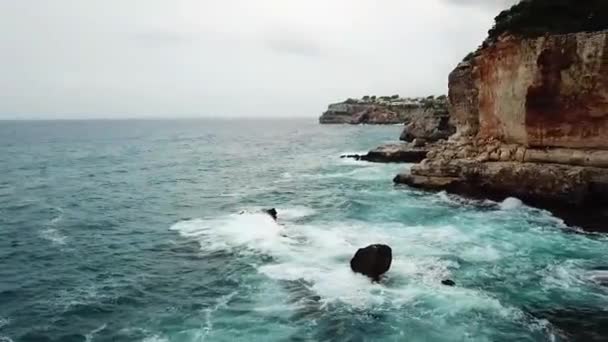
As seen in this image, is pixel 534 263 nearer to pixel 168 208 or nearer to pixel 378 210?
pixel 378 210

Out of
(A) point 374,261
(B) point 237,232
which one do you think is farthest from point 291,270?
(B) point 237,232

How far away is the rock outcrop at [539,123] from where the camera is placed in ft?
100

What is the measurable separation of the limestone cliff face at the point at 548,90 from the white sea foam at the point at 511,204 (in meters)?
4.03

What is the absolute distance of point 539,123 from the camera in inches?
1320

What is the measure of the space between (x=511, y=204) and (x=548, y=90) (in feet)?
25.7

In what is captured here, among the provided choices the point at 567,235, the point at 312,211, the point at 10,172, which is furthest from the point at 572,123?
the point at 10,172

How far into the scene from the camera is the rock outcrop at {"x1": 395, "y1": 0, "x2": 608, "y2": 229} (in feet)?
100

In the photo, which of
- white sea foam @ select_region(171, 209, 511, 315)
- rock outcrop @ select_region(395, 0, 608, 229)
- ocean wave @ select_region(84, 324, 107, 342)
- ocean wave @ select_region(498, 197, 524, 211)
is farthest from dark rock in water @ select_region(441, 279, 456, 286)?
ocean wave @ select_region(498, 197, 524, 211)

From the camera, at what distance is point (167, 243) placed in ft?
90.3

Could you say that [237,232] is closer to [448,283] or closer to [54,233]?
[54,233]

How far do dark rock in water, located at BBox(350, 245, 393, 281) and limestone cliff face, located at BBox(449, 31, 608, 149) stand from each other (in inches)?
716

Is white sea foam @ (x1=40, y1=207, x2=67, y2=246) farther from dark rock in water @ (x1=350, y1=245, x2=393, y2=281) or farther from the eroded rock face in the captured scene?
the eroded rock face

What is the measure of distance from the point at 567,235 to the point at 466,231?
5.19 m

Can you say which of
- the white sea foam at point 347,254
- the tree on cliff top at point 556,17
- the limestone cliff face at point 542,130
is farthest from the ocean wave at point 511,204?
the tree on cliff top at point 556,17
